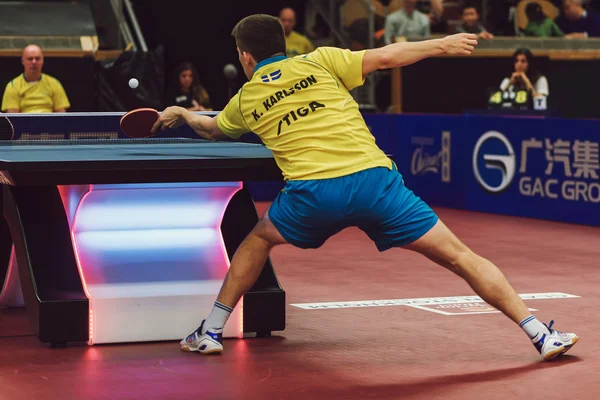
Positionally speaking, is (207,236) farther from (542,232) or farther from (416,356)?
(542,232)

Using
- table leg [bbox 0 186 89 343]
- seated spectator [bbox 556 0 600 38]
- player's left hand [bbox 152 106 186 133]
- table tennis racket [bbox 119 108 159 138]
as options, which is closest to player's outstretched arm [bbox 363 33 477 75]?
player's left hand [bbox 152 106 186 133]

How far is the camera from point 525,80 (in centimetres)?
1633

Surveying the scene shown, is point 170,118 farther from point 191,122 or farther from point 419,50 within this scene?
point 419,50

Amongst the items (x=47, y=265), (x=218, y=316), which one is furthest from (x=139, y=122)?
(x=218, y=316)

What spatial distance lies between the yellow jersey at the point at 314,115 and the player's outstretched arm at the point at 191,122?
16.9 inches

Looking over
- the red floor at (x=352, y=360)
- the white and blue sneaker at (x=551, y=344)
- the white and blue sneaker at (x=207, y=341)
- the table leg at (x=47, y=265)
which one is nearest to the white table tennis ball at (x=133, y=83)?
the red floor at (x=352, y=360)

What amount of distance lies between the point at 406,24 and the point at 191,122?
1265 cm

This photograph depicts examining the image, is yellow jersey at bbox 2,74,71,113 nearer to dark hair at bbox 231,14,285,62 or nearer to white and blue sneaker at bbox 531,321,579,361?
dark hair at bbox 231,14,285,62

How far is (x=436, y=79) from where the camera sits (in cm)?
1933

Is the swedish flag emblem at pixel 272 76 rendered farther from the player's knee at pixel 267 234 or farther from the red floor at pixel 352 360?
the red floor at pixel 352 360

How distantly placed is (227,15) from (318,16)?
4.83ft

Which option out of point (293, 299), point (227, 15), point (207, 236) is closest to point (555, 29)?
point (227, 15)

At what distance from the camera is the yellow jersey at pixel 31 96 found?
50.2ft

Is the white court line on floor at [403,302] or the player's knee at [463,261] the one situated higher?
the player's knee at [463,261]
